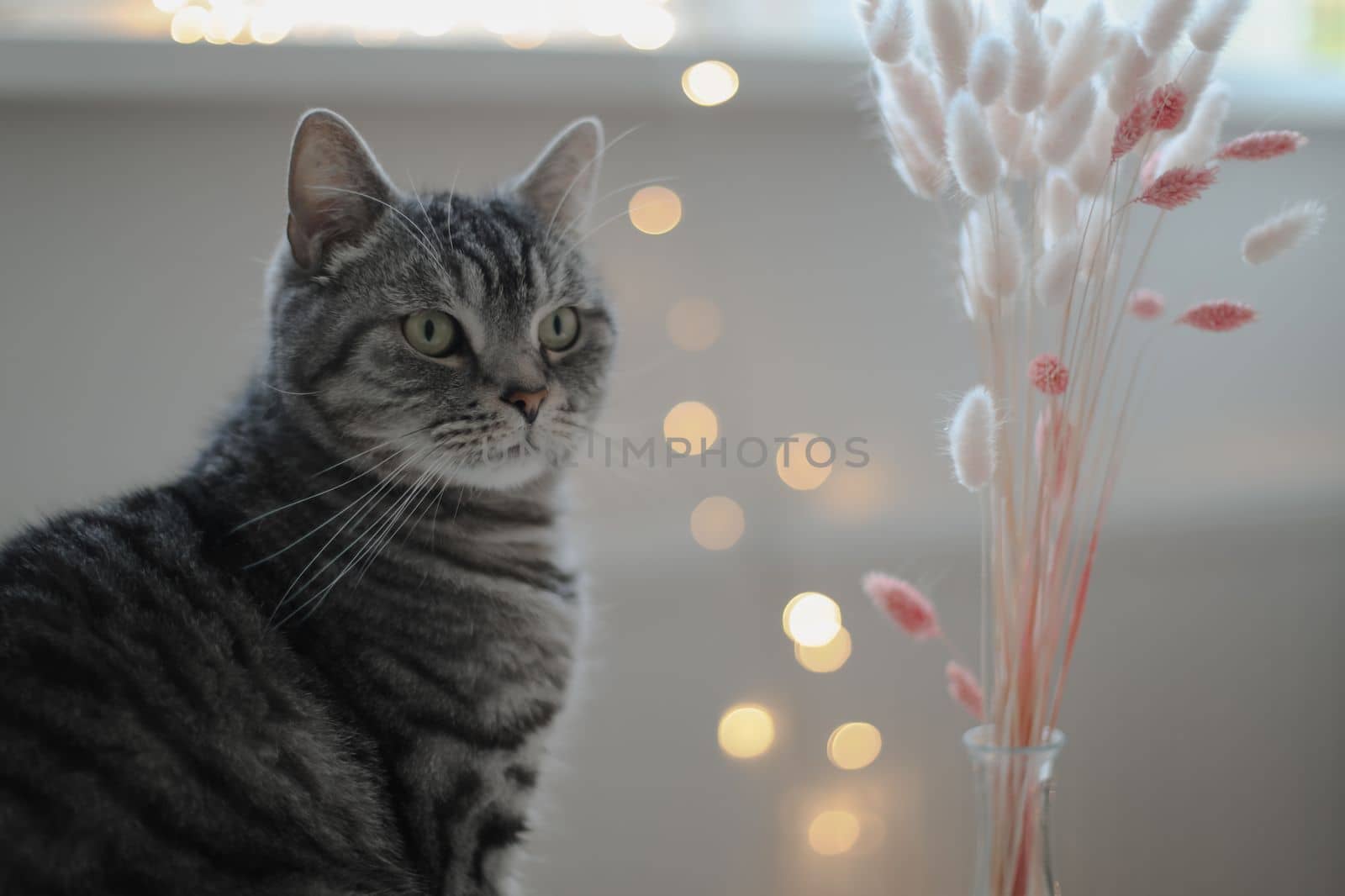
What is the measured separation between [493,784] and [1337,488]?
1150 mm

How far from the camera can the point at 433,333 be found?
2.77 ft

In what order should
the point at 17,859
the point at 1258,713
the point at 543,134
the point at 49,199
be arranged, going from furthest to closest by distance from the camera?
the point at 1258,713 → the point at 543,134 → the point at 49,199 → the point at 17,859

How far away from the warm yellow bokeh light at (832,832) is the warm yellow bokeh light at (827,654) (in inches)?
6.7

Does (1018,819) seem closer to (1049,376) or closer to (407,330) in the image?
(1049,376)

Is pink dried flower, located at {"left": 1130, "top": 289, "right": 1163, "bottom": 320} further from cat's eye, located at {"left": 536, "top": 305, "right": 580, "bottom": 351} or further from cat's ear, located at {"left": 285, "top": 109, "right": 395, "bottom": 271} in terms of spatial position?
cat's ear, located at {"left": 285, "top": 109, "right": 395, "bottom": 271}

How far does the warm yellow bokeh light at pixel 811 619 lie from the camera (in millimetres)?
1236

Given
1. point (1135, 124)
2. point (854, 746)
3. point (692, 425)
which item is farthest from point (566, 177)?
point (854, 746)

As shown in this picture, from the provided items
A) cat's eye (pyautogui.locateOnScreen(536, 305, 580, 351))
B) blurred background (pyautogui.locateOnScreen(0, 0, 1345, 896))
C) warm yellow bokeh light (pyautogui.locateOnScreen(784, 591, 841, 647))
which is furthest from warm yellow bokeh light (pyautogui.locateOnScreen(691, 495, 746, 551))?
cat's eye (pyautogui.locateOnScreen(536, 305, 580, 351))

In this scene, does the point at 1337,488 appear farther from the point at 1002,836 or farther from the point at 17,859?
the point at 17,859

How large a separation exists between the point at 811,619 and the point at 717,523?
16 cm

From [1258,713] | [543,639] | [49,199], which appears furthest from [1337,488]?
[49,199]

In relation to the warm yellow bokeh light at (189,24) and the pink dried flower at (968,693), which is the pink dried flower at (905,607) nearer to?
the pink dried flower at (968,693)

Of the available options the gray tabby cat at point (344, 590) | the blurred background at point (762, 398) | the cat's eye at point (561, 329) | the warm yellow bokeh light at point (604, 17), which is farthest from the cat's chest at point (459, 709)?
the warm yellow bokeh light at point (604, 17)

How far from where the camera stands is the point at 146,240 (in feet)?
3.59
